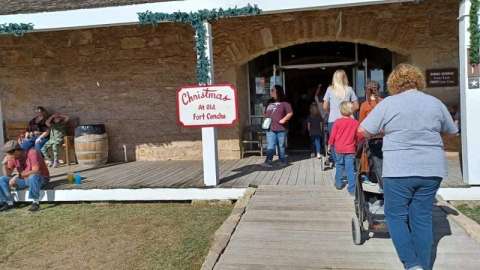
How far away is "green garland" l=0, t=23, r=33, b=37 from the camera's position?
22.8 ft

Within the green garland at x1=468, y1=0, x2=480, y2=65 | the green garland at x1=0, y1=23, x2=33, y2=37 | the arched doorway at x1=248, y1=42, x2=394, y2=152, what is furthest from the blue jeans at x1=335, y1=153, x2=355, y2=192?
the green garland at x1=0, y1=23, x2=33, y2=37

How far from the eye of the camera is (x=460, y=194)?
238 inches

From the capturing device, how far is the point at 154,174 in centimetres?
791

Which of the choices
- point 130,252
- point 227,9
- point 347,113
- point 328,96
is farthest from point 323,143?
point 130,252

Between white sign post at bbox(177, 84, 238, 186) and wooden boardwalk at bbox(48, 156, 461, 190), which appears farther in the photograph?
wooden boardwalk at bbox(48, 156, 461, 190)

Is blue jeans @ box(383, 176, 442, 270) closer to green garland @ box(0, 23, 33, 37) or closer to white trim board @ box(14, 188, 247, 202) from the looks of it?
white trim board @ box(14, 188, 247, 202)

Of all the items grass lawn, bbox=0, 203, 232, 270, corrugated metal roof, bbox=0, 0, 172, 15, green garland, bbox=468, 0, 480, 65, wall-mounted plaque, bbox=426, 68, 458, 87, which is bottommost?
grass lawn, bbox=0, 203, 232, 270

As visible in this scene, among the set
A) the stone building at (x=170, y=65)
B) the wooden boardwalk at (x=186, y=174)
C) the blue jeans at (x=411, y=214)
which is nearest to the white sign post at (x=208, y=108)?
the wooden boardwalk at (x=186, y=174)

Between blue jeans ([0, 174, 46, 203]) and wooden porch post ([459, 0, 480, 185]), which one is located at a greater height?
wooden porch post ([459, 0, 480, 185])

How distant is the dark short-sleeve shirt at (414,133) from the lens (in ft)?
10.6

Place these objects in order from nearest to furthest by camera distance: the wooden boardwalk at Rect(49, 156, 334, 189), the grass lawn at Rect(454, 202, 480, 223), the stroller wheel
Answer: the stroller wheel
the grass lawn at Rect(454, 202, 480, 223)
the wooden boardwalk at Rect(49, 156, 334, 189)

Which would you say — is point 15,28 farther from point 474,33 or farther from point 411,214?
point 474,33

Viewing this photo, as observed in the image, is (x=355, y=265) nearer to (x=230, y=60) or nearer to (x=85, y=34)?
(x=230, y=60)

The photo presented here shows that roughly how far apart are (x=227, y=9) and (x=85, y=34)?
173 inches
